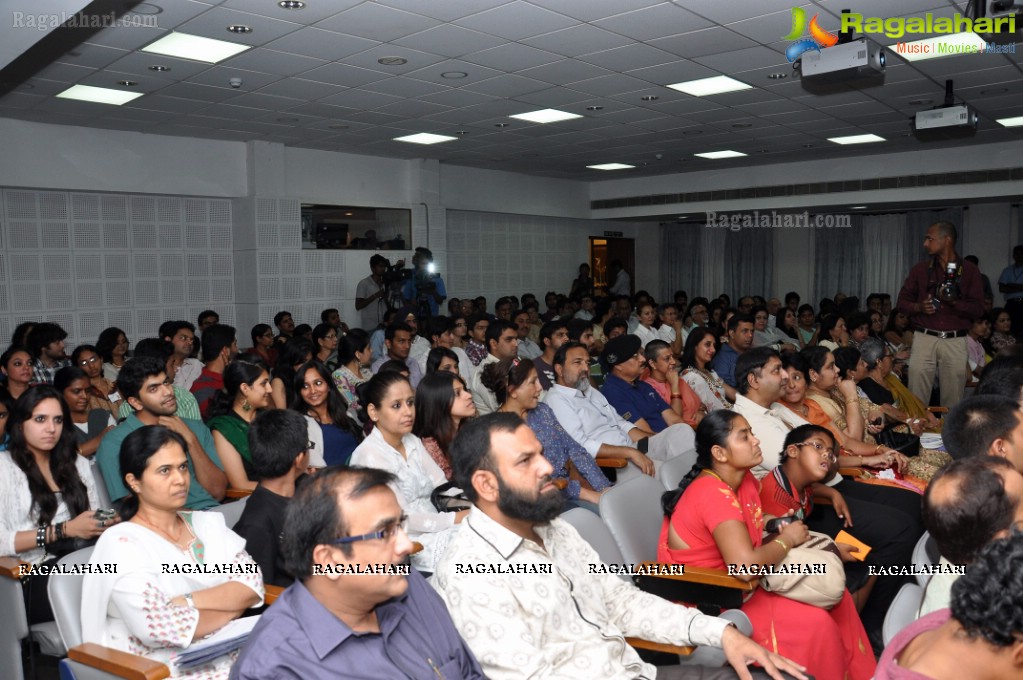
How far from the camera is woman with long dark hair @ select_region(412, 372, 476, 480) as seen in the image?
147 inches

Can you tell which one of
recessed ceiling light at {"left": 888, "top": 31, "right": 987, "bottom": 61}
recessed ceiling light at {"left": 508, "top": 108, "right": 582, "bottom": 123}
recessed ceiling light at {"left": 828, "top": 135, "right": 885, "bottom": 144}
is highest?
recessed ceiling light at {"left": 828, "top": 135, "right": 885, "bottom": 144}

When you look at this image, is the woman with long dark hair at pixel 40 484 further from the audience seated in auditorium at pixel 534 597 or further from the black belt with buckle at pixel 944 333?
the black belt with buckle at pixel 944 333

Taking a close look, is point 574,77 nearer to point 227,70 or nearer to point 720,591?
point 227,70

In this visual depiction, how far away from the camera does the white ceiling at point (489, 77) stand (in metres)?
5.00

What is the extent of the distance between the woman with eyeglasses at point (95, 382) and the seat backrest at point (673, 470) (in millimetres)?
3587

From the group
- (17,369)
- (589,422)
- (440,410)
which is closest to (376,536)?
(440,410)

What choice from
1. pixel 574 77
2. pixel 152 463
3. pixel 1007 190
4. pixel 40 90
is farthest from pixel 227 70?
pixel 1007 190

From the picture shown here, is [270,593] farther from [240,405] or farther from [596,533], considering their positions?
[240,405]

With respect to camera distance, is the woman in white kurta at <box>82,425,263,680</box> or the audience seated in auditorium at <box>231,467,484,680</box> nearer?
the audience seated in auditorium at <box>231,467,484,680</box>

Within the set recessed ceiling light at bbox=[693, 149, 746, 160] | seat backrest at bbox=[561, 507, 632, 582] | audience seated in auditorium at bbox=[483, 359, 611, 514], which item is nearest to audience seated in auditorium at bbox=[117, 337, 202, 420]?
audience seated in auditorium at bbox=[483, 359, 611, 514]

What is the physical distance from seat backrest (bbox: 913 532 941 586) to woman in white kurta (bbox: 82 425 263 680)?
1.94 meters

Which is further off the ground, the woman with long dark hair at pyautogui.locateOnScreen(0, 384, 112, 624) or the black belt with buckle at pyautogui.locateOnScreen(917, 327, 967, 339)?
the black belt with buckle at pyautogui.locateOnScreen(917, 327, 967, 339)

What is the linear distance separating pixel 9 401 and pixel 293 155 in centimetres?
610

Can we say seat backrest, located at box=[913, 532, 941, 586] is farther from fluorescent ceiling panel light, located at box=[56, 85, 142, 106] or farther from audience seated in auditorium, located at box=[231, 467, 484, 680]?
fluorescent ceiling panel light, located at box=[56, 85, 142, 106]
